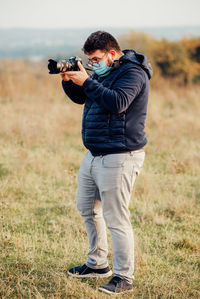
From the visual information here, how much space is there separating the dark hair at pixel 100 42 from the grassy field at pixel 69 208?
4.82 feet

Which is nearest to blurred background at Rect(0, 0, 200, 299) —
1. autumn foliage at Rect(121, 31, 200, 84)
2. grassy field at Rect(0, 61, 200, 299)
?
grassy field at Rect(0, 61, 200, 299)

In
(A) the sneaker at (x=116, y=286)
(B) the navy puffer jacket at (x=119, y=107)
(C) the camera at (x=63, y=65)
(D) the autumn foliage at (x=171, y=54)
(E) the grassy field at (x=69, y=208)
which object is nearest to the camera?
(B) the navy puffer jacket at (x=119, y=107)

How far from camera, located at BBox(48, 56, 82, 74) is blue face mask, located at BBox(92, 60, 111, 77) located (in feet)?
0.43

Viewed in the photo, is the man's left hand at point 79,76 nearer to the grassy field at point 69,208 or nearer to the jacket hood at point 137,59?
the jacket hood at point 137,59

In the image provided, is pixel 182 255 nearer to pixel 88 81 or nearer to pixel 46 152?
pixel 88 81

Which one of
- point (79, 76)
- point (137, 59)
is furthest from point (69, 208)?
point (137, 59)

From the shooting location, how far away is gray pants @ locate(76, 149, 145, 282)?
8.13 feet

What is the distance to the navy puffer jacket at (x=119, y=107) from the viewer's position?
2.33m

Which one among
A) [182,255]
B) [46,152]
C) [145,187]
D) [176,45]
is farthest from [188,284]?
[176,45]

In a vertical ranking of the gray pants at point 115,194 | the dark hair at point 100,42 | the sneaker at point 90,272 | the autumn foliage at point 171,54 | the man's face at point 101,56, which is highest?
the autumn foliage at point 171,54

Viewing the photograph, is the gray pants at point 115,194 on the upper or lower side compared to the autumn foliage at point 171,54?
lower

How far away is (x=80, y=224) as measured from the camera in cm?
386

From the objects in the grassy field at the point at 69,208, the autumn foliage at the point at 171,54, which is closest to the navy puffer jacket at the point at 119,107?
the grassy field at the point at 69,208

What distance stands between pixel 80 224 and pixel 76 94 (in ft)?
5.10
